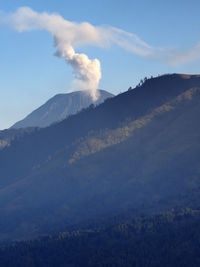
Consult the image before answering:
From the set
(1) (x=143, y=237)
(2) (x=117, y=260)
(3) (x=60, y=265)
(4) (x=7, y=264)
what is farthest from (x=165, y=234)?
(4) (x=7, y=264)

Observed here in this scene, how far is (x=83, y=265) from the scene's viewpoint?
610ft

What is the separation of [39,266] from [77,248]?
15.1 metres

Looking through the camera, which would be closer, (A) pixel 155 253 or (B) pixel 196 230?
(A) pixel 155 253

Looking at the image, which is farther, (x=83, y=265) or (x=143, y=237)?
(x=143, y=237)

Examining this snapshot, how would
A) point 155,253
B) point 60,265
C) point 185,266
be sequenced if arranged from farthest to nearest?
point 60,265
point 155,253
point 185,266

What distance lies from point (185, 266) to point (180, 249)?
36.3 ft

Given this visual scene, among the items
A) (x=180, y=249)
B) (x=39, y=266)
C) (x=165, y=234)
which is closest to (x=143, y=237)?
(x=165, y=234)

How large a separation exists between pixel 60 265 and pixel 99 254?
1499 cm

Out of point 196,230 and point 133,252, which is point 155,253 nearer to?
point 133,252

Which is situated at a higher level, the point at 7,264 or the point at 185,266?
the point at 7,264

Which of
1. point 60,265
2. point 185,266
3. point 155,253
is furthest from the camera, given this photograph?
point 60,265

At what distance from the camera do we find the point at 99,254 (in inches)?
7480

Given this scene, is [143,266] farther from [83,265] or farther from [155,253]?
[83,265]

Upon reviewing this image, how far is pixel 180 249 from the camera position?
18012cm
